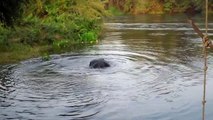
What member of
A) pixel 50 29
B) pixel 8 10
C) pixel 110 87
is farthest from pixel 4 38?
pixel 8 10

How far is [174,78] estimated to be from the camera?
593 inches

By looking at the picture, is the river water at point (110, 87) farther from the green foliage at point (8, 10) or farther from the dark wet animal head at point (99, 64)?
the green foliage at point (8, 10)

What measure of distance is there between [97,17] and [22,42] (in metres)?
9.31

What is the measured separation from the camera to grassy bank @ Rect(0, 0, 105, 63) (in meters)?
22.1

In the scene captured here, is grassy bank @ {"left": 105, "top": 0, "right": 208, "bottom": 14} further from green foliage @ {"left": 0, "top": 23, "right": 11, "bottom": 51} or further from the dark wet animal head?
the dark wet animal head

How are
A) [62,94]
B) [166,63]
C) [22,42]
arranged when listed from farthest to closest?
[22,42]
[166,63]
[62,94]

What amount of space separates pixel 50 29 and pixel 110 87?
1273 cm

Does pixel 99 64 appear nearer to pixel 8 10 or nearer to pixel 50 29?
pixel 8 10

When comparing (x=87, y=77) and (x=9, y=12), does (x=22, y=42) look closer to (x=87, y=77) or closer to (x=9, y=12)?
(x=87, y=77)

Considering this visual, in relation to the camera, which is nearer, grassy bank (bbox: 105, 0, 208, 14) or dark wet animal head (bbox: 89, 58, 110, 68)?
dark wet animal head (bbox: 89, 58, 110, 68)

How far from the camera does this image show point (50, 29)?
2584cm

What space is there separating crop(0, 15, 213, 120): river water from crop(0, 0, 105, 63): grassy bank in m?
2.16

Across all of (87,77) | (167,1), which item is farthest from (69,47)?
(167,1)

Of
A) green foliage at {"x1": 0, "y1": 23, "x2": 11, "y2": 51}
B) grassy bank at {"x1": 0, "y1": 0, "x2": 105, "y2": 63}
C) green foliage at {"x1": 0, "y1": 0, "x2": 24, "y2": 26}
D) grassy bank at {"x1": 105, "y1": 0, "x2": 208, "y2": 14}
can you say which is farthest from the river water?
grassy bank at {"x1": 105, "y1": 0, "x2": 208, "y2": 14}
